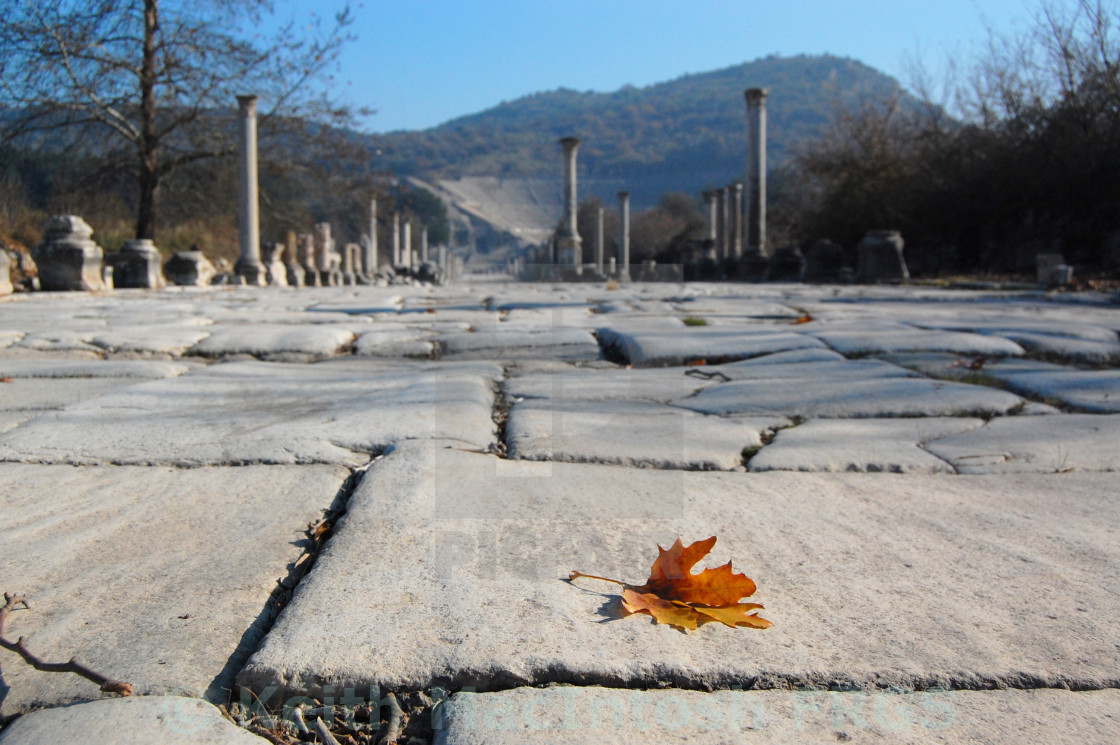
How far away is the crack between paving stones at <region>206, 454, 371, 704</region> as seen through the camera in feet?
3.07

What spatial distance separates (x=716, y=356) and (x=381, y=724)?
270cm

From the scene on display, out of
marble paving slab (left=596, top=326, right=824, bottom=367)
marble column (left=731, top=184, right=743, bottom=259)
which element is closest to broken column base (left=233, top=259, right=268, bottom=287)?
marble paving slab (left=596, top=326, right=824, bottom=367)

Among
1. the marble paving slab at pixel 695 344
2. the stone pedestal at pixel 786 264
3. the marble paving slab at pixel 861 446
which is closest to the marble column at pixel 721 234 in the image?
the stone pedestal at pixel 786 264

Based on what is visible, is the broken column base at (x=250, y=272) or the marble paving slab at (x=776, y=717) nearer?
the marble paving slab at (x=776, y=717)

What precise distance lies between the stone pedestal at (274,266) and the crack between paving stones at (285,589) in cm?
1237

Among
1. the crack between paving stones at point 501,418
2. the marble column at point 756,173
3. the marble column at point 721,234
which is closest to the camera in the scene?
the crack between paving stones at point 501,418

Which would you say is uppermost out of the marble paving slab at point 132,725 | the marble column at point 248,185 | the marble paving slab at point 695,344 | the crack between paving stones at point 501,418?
the marble column at point 248,185

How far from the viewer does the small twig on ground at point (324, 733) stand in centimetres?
85

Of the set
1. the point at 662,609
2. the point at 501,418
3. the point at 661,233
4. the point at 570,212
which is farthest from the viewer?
the point at 661,233

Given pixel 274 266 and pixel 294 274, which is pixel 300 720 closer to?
pixel 274 266

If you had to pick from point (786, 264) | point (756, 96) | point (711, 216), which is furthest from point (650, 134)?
point (786, 264)

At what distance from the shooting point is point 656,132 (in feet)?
453

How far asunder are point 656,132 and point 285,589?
473 ft

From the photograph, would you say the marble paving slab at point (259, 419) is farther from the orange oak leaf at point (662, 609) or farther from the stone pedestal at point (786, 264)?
the stone pedestal at point (786, 264)
